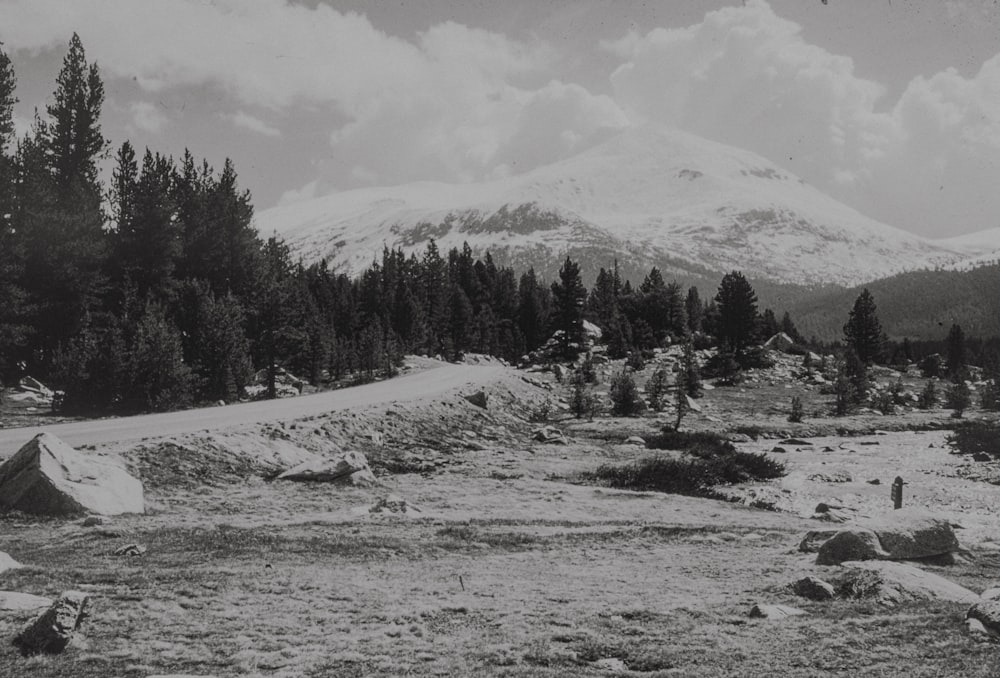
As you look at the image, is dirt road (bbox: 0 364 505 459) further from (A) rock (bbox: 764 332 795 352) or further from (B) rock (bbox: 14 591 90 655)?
(A) rock (bbox: 764 332 795 352)

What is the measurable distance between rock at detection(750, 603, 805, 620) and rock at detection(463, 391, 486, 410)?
1317 inches

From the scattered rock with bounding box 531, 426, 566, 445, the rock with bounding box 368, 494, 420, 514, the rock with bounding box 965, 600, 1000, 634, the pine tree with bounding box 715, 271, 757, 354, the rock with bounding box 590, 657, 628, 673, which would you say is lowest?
the scattered rock with bounding box 531, 426, 566, 445

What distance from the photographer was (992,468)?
101ft

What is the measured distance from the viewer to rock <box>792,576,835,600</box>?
11.0 metres

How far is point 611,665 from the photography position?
8297mm

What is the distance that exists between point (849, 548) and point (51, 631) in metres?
14.4

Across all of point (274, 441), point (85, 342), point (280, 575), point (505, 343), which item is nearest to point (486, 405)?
point (274, 441)

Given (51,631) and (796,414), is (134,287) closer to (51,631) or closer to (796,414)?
(51,631)

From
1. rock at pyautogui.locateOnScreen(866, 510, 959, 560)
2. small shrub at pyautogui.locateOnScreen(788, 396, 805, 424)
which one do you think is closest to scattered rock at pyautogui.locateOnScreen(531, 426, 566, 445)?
rock at pyautogui.locateOnScreen(866, 510, 959, 560)

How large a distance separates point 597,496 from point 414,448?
10.8 m

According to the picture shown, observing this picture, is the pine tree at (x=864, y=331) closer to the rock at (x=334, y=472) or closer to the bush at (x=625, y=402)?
the bush at (x=625, y=402)

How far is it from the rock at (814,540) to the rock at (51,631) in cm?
1459

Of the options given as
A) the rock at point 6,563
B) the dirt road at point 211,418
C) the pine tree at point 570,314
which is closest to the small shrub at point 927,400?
the pine tree at point 570,314

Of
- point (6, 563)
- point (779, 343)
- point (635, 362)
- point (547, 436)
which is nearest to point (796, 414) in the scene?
point (635, 362)
